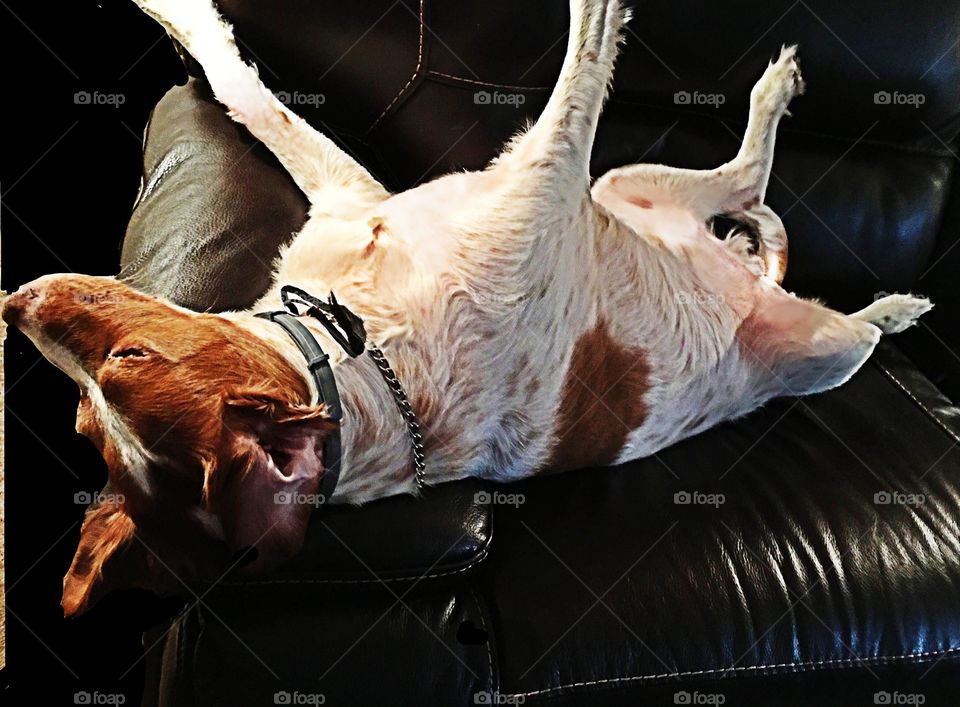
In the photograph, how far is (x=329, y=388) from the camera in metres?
1.35

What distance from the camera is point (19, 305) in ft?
4.08

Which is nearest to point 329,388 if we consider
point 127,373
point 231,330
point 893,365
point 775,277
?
point 231,330

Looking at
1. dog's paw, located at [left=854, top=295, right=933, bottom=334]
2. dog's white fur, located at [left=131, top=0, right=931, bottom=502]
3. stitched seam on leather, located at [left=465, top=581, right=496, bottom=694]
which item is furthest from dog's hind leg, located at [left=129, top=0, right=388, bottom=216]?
dog's paw, located at [left=854, top=295, right=933, bottom=334]

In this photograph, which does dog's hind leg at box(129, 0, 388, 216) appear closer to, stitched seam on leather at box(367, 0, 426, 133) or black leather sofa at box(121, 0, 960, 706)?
black leather sofa at box(121, 0, 960, 706)

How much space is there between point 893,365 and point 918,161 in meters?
0.57

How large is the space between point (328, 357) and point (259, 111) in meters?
0.74

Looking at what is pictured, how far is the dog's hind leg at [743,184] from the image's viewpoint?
6.45 feet

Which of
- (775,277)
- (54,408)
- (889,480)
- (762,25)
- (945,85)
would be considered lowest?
(54,408)

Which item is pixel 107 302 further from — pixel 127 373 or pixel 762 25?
pixel 762 25

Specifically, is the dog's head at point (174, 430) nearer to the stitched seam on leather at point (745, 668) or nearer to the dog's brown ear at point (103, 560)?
the dog's brown ear at point (103, 560)

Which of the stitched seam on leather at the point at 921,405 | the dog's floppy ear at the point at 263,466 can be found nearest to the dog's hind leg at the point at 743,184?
the stitched seam on leather at the point at 921,405

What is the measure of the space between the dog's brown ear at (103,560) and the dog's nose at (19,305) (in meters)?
0.34

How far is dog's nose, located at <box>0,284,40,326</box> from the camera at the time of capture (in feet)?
4.07

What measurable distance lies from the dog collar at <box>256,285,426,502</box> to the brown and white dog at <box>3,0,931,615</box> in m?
0.02
